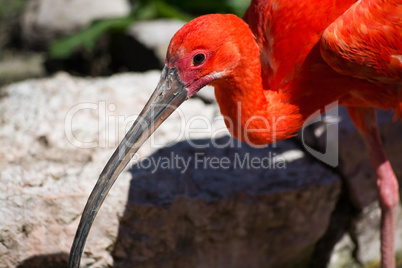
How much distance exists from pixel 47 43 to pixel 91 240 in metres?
4.44

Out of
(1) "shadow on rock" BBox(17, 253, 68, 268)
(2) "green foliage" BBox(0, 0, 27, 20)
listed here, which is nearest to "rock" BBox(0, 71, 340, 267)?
(1) "shadow on rock" BBox(17, 253, 68, 268)

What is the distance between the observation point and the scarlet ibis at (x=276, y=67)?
2432mm

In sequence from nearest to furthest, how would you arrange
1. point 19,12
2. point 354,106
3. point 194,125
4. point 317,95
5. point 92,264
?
point 317,95 < point 92,264 < point 354,106 < point 194,125 < point 19,12

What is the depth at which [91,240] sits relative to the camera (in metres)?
2.89

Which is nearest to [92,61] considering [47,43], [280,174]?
[47,43]

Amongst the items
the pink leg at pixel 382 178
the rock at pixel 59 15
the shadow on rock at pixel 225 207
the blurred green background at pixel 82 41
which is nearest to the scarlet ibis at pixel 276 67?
the pink leg at pixel 382 178

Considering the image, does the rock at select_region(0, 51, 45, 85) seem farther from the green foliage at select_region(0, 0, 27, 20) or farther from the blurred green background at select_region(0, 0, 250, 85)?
the green foliage at select_region(0, 0, 27, 20)

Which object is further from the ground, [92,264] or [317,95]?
[317,95]

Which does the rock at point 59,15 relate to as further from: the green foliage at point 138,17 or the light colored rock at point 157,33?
the light colored rock at point 157,33

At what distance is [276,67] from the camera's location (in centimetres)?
269

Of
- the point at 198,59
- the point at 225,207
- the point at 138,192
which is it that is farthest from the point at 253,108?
the point at 138,192

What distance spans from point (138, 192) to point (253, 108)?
895 millimetres

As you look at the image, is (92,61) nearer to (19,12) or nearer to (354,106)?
(19,12)

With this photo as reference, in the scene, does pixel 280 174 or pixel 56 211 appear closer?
pixel 56 211
